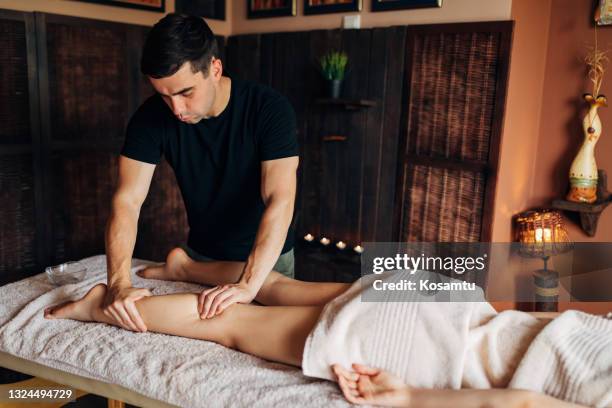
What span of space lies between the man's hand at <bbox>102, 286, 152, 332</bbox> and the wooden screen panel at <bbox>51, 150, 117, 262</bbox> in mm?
1250

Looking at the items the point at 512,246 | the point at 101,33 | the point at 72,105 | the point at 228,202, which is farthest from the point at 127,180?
the point at 512,246

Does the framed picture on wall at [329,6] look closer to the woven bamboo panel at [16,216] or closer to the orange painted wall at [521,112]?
the orange painted wall at [521,112]

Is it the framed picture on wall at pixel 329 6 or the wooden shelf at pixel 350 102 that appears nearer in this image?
the wooden shelf at pixel 350 102

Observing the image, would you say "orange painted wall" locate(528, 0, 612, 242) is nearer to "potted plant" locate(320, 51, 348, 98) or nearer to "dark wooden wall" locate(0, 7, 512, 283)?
"dark wooden wall" locate(0, 7, 512, 283)

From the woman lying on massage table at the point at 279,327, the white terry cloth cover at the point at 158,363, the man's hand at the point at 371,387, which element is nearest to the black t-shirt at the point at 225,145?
the woman lying on massage table at the point at 279,327

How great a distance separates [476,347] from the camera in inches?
53.3

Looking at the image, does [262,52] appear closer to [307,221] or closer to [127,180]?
[307,221]

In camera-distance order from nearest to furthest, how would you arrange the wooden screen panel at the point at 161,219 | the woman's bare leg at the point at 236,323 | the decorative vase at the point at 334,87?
the woman's bare leg at the point at 236,323 → the decorative vase at the point at 334,87 → the wooden screen panel at the point at 161,219

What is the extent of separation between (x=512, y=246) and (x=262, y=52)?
68.6 inches

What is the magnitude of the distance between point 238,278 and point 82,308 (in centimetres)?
48

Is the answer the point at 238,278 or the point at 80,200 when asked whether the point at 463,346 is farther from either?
the point at 80,200

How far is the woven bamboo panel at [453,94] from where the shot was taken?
8.18ft

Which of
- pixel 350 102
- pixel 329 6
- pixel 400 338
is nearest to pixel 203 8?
pixel 329 6

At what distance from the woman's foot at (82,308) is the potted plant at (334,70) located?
64.8 inches
